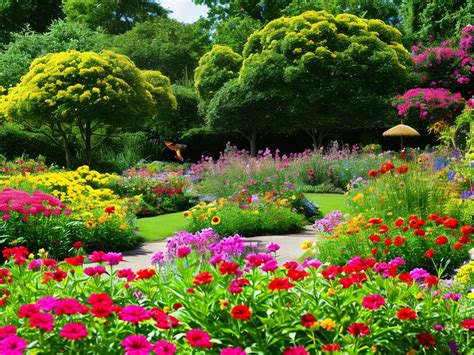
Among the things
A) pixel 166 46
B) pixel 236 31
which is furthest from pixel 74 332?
pixel 166 46

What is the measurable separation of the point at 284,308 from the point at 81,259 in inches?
41.5

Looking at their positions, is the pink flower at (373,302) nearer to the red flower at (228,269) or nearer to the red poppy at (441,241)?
the red flower at (228,269)

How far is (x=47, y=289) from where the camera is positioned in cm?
308

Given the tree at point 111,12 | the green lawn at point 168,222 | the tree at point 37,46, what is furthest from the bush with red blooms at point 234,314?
the tree at point 111,12

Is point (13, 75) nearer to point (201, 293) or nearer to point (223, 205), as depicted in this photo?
point (223, 205)

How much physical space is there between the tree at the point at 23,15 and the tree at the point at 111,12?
3.33ft

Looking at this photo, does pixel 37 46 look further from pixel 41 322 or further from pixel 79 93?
pixel 41 322

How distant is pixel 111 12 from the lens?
37.6 metres

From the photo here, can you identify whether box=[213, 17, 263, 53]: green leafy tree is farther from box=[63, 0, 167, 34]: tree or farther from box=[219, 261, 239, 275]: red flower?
box=[219, 261, 239, 275]: red flower

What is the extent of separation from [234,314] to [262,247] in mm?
5318

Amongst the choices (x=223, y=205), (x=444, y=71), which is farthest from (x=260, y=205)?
(x=444, y=71)

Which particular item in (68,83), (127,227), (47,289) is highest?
(68,83)

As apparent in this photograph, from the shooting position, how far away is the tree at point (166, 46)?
30.5 m

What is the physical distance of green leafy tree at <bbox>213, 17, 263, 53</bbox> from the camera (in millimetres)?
29669
